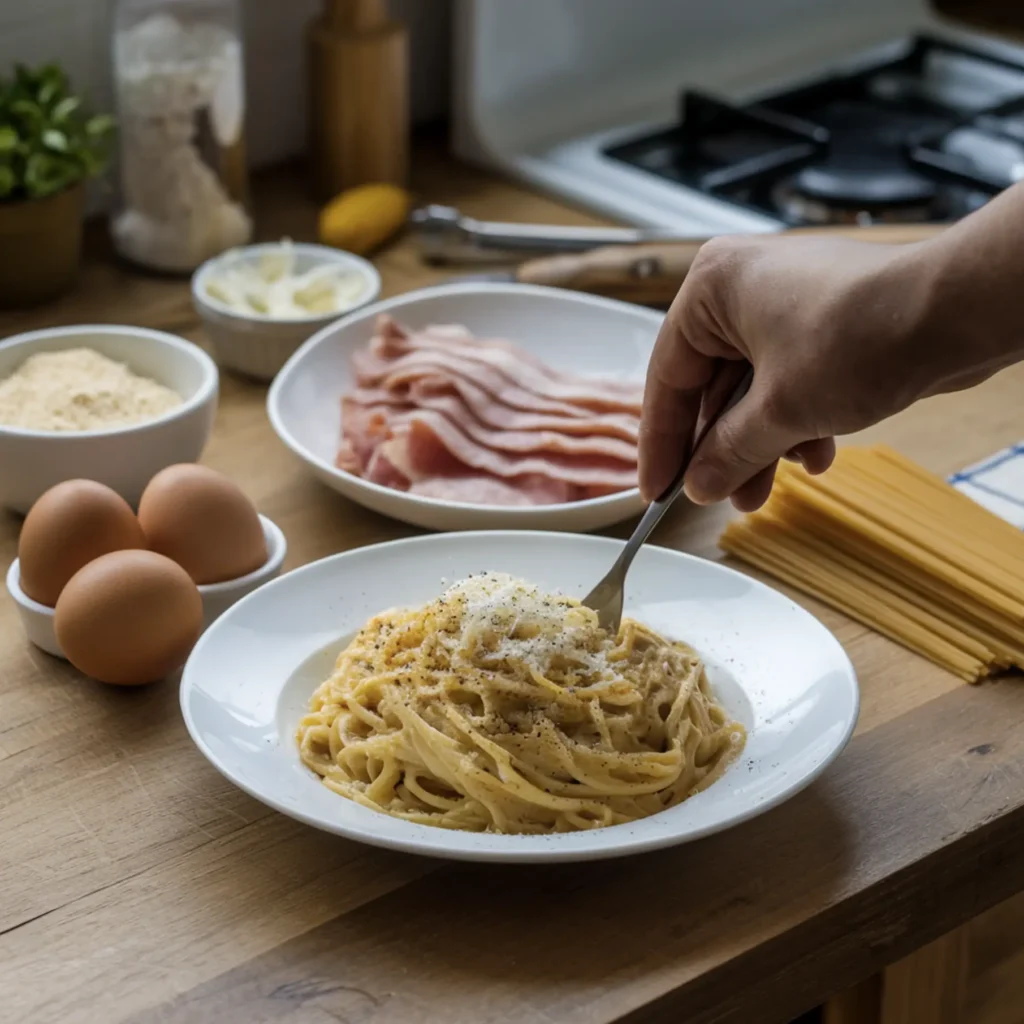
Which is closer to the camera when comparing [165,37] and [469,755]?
[469,755]

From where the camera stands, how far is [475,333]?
166 centimetres

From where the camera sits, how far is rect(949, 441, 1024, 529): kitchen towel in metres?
1.37

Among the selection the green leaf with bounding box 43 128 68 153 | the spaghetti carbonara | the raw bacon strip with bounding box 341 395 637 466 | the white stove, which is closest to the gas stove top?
the white stove

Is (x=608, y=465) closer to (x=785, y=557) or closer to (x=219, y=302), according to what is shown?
(x=785, y=557)

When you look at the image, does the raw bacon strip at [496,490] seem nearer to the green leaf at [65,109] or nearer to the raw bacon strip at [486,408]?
the raw bacon strip at [486,408]

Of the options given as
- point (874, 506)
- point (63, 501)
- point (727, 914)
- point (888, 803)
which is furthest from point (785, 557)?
point (63, 501)

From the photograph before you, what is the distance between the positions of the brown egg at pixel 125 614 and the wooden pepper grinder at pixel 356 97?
3.13 ft

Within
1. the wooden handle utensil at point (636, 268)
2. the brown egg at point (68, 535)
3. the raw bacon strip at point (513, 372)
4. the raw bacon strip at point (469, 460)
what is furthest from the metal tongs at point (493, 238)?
the brown egg at point (68, 535)

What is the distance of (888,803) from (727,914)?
0.16 meters

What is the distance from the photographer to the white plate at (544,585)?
95 cm

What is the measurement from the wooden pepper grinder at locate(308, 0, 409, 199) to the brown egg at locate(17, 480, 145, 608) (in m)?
0.90

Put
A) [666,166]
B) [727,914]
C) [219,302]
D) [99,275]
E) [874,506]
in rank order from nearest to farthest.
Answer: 1. [727,914]
2. [874,506]
3. [219,302]
4. [99,275]
5. [666,166]

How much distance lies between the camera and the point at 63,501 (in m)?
1.17

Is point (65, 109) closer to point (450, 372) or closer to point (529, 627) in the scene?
point (450, 372)
